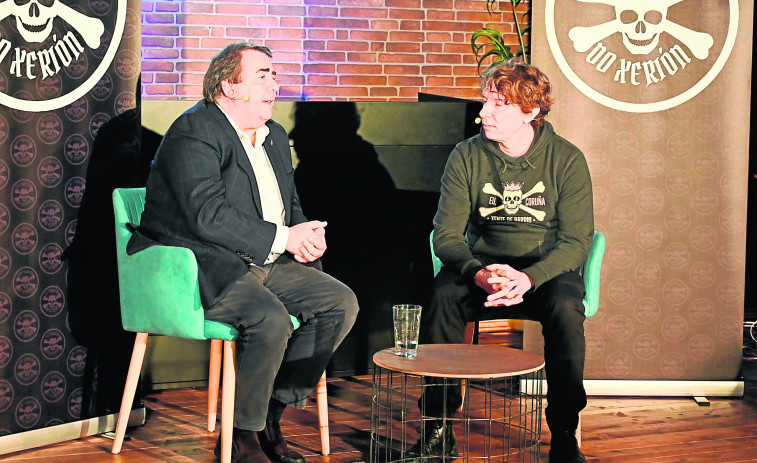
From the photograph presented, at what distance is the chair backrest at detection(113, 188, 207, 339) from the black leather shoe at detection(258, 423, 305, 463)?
362 mm

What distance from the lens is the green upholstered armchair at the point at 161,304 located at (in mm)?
2506

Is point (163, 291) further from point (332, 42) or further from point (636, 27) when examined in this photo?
point (332, 42)

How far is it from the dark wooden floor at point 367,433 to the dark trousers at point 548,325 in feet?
0.81

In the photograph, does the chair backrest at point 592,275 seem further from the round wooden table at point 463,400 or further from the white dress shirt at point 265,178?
the white dress shirt at point 265,178

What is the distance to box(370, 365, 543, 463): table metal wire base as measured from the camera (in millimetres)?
2391

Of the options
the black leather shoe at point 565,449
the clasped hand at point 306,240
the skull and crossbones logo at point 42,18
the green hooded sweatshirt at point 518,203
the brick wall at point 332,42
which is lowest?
the black leather shoe at point 565,449

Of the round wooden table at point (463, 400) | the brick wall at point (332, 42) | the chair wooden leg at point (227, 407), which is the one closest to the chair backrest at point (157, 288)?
the chair wooden leg at point (227, 407)

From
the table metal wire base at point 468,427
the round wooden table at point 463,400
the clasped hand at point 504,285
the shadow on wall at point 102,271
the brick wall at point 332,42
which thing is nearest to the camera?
the round wooden table at point 463,400

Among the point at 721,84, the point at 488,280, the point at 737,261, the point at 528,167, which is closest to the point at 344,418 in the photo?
the point at 488,280

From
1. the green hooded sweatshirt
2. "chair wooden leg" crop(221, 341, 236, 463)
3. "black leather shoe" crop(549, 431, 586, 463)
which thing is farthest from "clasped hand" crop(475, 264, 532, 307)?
"chair wooden leg" crop(221, 341, 236, 463)

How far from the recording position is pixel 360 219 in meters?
3.72

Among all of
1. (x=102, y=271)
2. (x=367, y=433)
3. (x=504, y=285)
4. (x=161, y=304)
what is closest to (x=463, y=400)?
(x=367, y=433)

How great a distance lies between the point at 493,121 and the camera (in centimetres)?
288

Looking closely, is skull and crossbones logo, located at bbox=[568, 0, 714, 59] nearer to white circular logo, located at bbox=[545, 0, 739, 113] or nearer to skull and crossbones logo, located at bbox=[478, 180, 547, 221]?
white circular logo, located at bbox=[545, 0, 739, 113]
